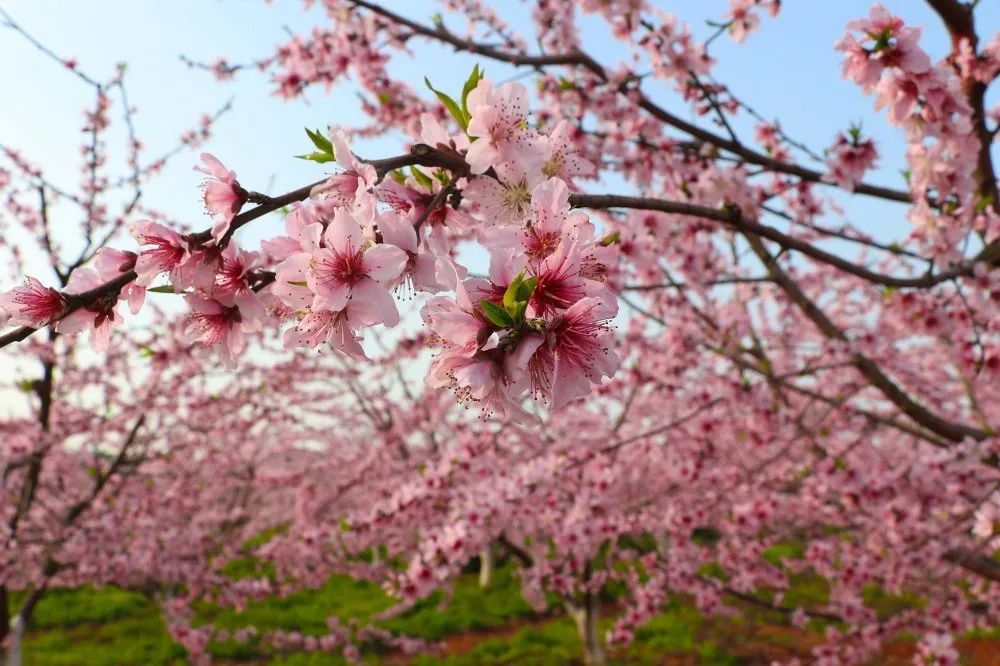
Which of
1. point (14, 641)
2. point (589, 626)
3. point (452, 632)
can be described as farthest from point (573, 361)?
point (452, 632)

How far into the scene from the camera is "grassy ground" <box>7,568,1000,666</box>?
9.08 m

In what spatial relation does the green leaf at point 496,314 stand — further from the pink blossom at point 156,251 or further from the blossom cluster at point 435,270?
the pink blossom at point 156,251

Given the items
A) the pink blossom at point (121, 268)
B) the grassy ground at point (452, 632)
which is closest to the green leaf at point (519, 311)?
the pink blossom at point (121, 268)

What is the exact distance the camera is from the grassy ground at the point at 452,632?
29.8 feet

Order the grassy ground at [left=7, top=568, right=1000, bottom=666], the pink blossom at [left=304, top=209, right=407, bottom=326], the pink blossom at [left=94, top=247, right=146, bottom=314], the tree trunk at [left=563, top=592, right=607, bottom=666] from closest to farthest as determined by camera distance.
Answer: the pink blossom at [left=304, top=209, right=407, bottom=326]
the pink blossom at [left=94, top=247, right=146, bottom=314]
the tree trunk at [left=563, top=592, right=607, bottom=666]
the grassy ground at [left=7, top=568, right=1000, bottom=666]

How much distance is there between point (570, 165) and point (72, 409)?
8.91 meters

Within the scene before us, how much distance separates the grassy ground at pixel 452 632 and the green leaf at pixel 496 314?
8.73 meters

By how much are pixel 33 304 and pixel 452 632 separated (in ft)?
35.6

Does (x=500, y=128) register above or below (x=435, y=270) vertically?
above

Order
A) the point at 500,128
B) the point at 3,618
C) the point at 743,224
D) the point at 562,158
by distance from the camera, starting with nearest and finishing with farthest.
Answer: the point at 500,128, the point at 562,158, the point at 743,224, the point at 3,618

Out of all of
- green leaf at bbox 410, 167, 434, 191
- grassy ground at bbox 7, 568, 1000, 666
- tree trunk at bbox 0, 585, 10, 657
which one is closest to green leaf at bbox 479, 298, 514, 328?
green leaf at bbox 410, 167, 434, 191

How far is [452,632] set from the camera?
1084 cm

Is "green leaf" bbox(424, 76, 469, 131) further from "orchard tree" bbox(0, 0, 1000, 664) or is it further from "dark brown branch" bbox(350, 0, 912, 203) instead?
"dark brown branch" bbox(350, 0, 912, 203)

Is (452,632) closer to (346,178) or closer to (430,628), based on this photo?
(430,628)
